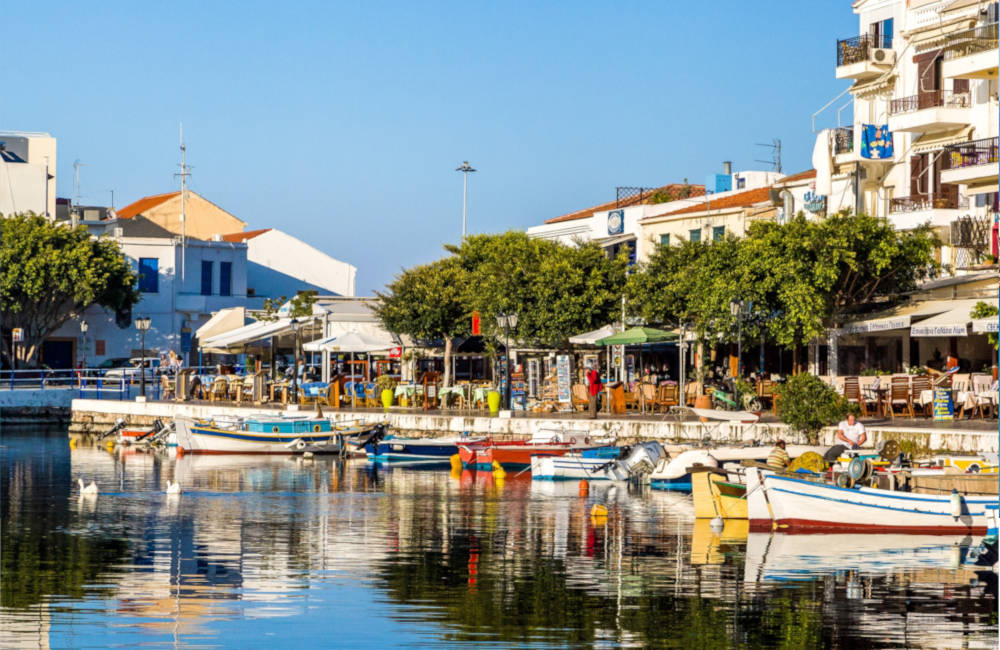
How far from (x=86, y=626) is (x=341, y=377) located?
34.3 metres

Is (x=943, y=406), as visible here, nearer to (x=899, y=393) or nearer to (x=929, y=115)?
(x=899, y=393)

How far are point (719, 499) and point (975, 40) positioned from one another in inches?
810

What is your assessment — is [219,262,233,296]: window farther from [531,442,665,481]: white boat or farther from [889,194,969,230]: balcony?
[531,442,665,481]: white boat

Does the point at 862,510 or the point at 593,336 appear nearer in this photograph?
the point at 862,510

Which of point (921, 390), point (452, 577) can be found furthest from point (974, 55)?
point (452, 577)

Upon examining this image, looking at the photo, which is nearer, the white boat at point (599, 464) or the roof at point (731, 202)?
the white boat at point (599, 464)

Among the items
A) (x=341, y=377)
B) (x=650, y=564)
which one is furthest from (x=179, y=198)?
(x=650, y=564)

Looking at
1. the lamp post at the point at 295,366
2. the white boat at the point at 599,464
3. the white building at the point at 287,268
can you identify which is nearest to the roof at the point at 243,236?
the white building at the point at 287,268

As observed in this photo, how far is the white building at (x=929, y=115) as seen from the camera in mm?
41500

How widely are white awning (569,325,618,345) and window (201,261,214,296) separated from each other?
3592 cm

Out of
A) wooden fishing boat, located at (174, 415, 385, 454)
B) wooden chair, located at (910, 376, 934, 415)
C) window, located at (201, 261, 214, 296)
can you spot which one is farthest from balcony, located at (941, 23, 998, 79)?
window, located at (201, 261, 214, 296)

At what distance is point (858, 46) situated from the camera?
49.9 m

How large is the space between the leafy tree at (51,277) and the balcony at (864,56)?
36724 mm

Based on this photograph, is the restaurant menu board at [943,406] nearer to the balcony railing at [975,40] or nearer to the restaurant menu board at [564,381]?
the balcony railing at [975,40]
